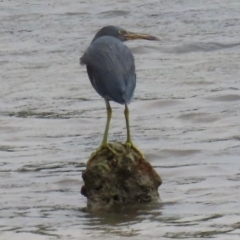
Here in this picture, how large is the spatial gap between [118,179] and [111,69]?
2.42 feet

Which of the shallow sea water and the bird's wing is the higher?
the bird's wing

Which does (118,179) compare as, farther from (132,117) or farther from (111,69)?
(132,117)

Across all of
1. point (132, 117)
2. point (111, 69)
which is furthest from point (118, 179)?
point (132, 117)

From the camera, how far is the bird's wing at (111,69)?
6.94m

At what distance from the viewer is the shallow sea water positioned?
681 centimetres

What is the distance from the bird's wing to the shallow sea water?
0.80m

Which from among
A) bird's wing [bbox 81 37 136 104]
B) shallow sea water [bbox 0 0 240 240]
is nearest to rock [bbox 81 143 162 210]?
shallow sea water [bbox 0 0 240 240]

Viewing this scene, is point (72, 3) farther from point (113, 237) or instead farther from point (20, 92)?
point (113, 237)

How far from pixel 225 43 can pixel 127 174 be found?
666cm

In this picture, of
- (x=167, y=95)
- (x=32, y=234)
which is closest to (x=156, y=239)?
(x=32, y=234)

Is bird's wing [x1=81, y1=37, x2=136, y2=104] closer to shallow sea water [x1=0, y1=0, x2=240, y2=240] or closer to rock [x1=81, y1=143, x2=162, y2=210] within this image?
rock [x1=81, y1=143, x2=162, y2=210]

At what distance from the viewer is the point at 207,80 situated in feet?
38.1

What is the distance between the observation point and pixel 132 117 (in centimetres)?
1022

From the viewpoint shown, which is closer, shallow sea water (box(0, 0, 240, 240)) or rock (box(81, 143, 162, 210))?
shallow sea water (box(0, 0, 240, 240))
